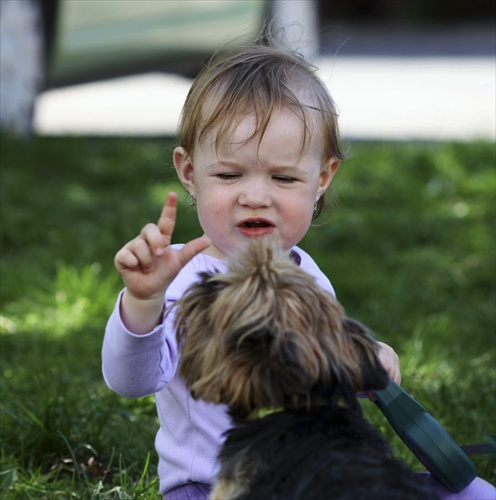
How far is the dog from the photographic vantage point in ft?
7.68

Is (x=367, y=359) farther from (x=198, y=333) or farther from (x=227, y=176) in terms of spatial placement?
(x=227, y=176)

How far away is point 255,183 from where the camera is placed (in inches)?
125

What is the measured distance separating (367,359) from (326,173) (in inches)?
45.8

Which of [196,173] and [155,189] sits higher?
[196,173]

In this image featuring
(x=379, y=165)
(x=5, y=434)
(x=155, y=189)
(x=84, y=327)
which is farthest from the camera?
(x=379, y=165)

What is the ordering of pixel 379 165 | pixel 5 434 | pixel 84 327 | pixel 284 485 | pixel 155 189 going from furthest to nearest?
pixel 379 165
pixel 155 189
pixel 84 327
pixel 5 434
pixel 284 485

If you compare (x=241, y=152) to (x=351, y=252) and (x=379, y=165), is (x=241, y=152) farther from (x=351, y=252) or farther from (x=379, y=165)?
(x=379, y=165)

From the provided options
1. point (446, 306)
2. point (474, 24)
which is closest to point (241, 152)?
point (446, 306)

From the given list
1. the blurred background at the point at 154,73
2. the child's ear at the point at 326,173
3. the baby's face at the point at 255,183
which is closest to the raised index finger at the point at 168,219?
the baby's face at the point at 255,183

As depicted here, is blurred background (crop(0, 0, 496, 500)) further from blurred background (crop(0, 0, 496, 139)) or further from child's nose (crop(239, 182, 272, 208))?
child's nose (crop(239, 182, 272, 208))

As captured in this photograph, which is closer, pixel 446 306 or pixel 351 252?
pixel 446 306

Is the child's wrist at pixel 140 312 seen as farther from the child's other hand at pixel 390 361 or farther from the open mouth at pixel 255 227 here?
the child's other hand at pixel 390 361

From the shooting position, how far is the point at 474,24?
71.1ft

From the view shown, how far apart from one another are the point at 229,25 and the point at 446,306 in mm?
5315
